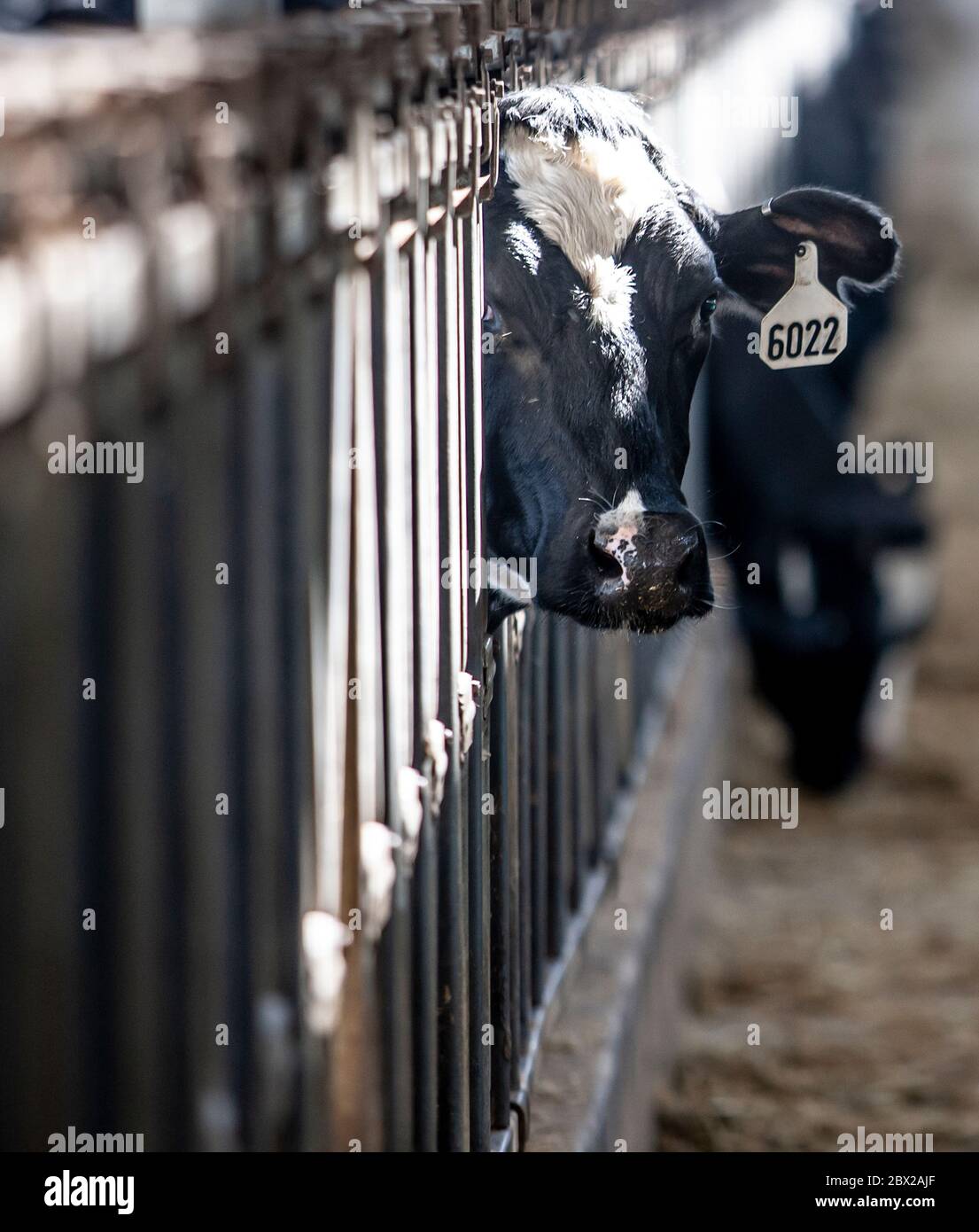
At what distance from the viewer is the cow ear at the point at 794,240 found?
250 cm

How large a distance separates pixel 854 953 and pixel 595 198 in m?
2.58

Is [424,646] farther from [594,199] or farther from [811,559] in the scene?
[811,559]

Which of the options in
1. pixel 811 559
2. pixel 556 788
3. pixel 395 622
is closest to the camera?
pixel 395 622

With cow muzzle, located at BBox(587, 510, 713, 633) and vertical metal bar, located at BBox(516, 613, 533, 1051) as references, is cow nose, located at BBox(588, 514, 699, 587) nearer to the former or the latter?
cow muzzle, located at BBox(587, 510, 713, 633)

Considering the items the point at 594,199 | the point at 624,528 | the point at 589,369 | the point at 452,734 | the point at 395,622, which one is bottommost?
the point at 452,734

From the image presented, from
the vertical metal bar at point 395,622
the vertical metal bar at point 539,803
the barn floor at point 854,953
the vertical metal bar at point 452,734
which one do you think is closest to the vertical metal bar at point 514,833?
the vertical metal bar at point 539,803

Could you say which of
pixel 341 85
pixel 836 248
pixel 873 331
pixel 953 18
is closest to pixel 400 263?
pixel 341 85

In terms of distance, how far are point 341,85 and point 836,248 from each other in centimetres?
152

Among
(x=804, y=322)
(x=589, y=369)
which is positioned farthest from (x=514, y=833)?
(x=804, y=322)

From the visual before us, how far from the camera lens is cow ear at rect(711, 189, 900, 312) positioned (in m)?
2.50

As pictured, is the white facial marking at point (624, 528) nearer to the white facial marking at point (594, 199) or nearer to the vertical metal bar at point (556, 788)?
the white facial marking at point (594, 199)

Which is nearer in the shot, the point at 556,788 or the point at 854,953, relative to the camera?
the point at 556,788

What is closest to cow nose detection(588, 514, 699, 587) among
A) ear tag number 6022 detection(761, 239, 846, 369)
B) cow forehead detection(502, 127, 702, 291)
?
cow forehead detection(502, 127, 702, 291)

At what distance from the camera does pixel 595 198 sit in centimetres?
219
